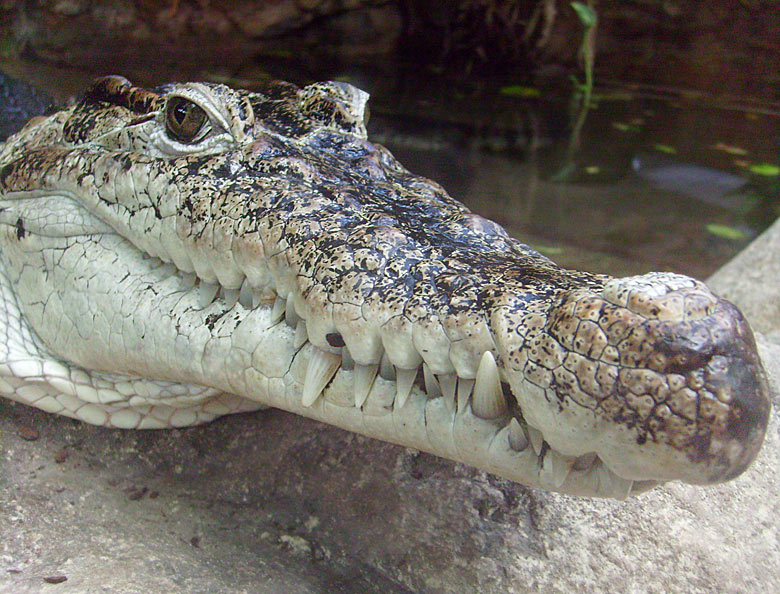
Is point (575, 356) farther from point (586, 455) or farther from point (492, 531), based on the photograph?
point (492, 531)

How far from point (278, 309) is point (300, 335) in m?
0.10

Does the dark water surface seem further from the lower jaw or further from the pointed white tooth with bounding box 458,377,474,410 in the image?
the pointed white tooth with bounding box 458,377,474,410

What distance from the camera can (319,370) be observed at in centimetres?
166

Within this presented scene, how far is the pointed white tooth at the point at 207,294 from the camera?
190 cm

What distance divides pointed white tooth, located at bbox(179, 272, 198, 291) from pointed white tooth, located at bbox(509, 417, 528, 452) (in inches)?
37.6

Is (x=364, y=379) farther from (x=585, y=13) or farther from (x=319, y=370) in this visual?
(x=585, y=13)

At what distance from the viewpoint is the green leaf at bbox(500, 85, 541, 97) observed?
8773 millimetres

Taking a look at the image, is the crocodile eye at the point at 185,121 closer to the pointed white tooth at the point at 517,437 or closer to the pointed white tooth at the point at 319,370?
the pointed white tooth at the point at 319,370

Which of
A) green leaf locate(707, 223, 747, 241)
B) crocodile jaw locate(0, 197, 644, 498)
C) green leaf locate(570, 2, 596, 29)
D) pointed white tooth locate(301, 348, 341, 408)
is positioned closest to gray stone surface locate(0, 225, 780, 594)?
crocodile jaw locate(0, 197, 644, 498)

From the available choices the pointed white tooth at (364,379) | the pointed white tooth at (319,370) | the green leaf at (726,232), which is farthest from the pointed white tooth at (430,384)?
the green leaf at (726,232)

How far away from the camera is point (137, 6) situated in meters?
6.33

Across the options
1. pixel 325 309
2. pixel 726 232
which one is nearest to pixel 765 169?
pixel 726 232

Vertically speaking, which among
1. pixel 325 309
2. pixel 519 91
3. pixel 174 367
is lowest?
pixel 519 91

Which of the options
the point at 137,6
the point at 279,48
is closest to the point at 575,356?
the point at 137,6
